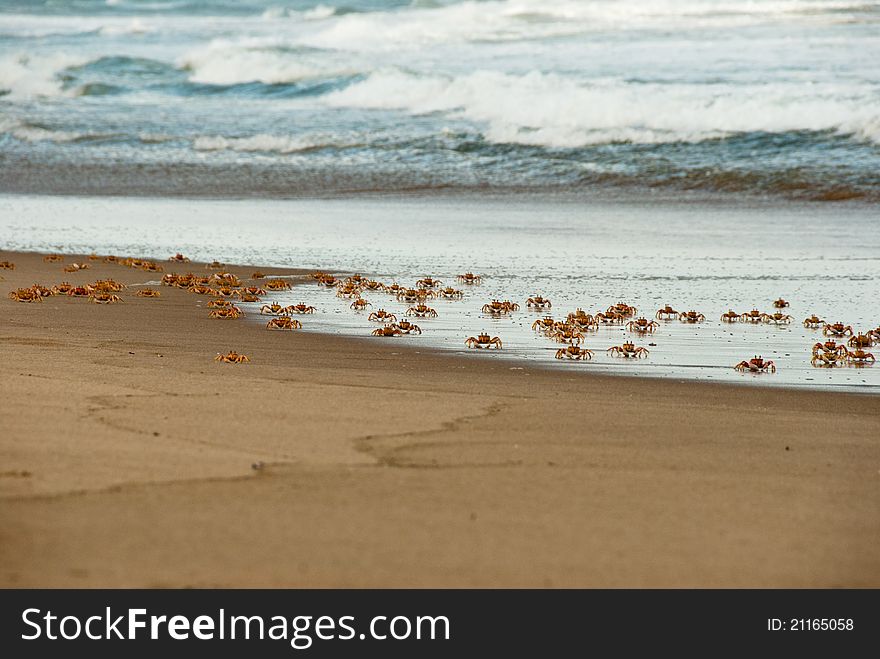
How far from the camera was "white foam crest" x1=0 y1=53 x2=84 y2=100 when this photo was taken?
119 feet

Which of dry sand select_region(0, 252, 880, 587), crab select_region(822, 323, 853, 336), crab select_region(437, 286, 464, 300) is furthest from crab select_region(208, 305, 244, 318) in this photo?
crab select_region(822, 323, 853, 336)

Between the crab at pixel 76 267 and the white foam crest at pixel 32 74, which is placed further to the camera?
the white foam crest at pixel 32 74

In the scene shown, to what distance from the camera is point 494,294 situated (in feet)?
29.9

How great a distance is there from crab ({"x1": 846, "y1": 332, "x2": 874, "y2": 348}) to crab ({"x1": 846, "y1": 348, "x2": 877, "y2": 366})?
281 mm

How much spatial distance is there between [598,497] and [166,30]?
52.2 m

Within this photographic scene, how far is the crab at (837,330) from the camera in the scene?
742 centimetres

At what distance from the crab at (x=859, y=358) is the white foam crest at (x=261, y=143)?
16957mm

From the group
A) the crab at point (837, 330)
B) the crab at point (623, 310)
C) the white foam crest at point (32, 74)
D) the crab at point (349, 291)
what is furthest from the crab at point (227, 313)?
the white foam crest at point (32, 74)

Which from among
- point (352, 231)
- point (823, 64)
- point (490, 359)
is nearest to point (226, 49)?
point (823, 64)

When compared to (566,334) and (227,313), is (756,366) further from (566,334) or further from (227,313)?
(227,313)

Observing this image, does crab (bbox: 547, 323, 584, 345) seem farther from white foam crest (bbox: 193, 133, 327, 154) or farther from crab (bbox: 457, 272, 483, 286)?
white foam crest (bbox: 193, 133, 327, 154)

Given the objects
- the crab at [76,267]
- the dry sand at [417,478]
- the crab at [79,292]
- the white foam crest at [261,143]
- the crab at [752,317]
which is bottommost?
the dry sand at [417,478]

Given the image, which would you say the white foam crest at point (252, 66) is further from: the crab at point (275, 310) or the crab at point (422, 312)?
the crab at point (422, 312)

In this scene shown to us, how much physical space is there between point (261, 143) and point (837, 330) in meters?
17.3
